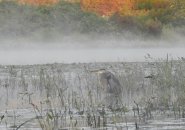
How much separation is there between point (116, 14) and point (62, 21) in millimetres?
4348

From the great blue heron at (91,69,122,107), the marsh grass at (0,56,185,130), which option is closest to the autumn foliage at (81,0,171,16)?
the marsh grass at (0,56,185,130)

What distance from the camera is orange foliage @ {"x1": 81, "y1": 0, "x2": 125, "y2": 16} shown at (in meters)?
53.5

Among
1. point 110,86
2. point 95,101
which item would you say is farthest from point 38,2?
point 95,101

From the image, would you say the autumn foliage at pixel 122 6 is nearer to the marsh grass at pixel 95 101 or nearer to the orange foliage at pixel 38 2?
the orange foliage at pixel 38 2

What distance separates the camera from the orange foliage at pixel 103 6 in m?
53.5

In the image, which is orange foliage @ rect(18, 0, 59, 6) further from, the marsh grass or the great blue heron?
the great blue heron

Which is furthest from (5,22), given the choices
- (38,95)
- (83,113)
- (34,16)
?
(83,113)

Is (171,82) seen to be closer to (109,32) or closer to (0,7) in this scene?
(109,32)

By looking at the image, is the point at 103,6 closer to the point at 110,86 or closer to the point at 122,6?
the point at 122,6

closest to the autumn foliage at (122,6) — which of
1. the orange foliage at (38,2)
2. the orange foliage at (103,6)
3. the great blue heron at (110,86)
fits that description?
the orange foliage at (103,6)

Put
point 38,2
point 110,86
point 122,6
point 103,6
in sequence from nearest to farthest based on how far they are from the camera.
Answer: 1. point 110,86
2. point 38,2
3. point 122,6
4. point 103,6

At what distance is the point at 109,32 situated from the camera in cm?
4694

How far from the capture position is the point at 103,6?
56.7 meters

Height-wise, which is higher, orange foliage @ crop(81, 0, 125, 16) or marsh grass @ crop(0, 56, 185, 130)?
orange foliage @ crop(81, 0, 125, 16)
